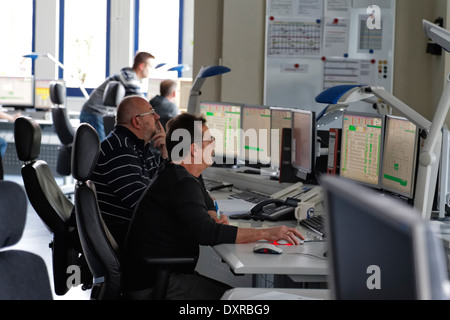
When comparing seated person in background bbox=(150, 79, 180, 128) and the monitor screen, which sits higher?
seated person in background bbox=(150, 79, 180, 128)

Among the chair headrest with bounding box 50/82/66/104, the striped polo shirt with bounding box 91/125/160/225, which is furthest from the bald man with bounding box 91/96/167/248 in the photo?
the chair headrest with bounding box 50/82/66/104

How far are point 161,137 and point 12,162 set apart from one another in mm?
5514

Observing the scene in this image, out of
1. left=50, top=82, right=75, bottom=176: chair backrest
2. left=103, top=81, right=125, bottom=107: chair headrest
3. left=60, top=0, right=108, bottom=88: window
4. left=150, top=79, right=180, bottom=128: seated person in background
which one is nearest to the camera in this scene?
left=150, top=79, right=180, bottom=128: seated person in background

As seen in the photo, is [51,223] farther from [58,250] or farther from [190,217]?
[190,217]

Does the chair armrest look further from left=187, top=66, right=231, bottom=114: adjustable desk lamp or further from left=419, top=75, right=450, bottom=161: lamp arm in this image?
left=187, top=66, right=231, bottom=114: adjustable desk lamp

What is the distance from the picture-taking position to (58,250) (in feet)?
10.4

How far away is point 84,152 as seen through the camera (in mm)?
2453

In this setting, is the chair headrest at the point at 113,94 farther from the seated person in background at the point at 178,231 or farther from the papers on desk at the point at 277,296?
the papers on desk at the point at 277,296

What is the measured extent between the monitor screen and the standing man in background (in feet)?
9.57

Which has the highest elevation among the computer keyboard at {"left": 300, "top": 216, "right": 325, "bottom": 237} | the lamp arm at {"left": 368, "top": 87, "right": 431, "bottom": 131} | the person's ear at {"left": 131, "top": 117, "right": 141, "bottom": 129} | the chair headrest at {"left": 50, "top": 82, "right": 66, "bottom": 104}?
the chair headrest at {"left": 50, "top": 82, "right": 66, "bottom": 104}

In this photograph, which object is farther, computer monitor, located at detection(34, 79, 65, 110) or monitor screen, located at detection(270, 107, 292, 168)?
computer monitor, located at detection(34, 79, 65, 110)

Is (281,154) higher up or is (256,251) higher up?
(281,154)

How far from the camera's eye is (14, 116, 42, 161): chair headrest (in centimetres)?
248

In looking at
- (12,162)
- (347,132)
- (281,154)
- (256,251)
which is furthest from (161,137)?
(12,162)
